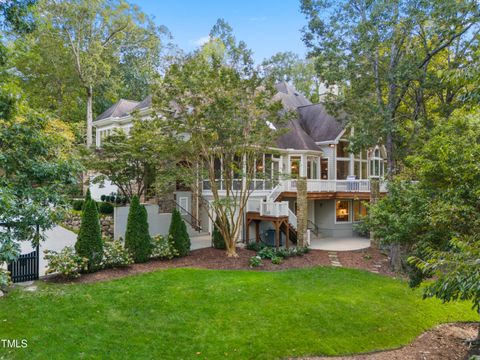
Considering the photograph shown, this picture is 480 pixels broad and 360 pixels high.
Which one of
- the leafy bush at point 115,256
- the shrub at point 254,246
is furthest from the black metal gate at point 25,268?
the shrub at point 254,246

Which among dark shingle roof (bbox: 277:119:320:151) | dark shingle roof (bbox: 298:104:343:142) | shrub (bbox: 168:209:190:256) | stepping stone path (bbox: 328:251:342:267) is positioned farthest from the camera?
dark shingle roof (bbox: 298:104:343:142)

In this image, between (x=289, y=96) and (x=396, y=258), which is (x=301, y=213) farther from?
(x=289, y=96)

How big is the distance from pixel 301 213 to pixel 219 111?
23.2 ft

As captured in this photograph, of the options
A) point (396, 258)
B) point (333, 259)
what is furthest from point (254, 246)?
point (396, 258)

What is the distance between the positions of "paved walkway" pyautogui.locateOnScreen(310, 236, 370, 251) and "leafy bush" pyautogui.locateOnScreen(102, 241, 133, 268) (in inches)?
375

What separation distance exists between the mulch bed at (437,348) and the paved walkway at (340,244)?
8.11 m

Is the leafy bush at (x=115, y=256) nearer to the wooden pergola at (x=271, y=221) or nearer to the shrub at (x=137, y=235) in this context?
the shrub at (x=137, y=235)

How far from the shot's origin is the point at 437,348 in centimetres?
734

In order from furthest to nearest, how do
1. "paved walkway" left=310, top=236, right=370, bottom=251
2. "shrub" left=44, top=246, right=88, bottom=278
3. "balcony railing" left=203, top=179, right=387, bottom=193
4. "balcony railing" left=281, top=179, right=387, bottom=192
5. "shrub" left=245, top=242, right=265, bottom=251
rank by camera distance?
"balcony railing" left=281, top=179, right=387, bottom=192
"balcony railing" left=203, top=179, right=387, bottom=193
"paved walkway" left=310, top=236, right=370, bottom=251
"shrub" left=245, top=242, right=265, bottom=251
"shrub" left=44, top=246, right=88, bottom=278

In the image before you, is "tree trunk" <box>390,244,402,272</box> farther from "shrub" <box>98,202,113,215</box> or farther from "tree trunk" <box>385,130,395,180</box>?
"shrub" <box>98,202,113,215</box>

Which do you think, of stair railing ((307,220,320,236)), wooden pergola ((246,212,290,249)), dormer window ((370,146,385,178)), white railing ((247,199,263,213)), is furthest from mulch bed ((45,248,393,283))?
dormer window ((370,146,385,178))

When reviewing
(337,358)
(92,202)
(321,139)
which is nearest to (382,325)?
(337,358)

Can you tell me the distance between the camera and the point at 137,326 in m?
7.11

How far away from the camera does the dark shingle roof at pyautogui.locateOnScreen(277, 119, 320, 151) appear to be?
19.5 meters
